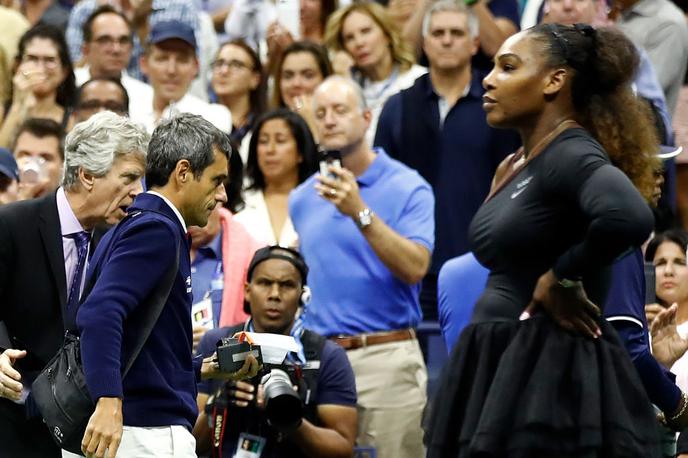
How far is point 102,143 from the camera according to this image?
196 inches

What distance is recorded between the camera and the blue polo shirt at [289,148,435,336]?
6973mm

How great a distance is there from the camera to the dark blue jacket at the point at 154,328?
431 centimetres

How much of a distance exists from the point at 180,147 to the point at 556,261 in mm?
1252

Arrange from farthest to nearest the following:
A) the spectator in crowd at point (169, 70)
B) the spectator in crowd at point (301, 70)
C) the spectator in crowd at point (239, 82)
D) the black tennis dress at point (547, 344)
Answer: the spectator in crowd at point (239, 82), the spectator in crowd at point (169, 70), the spectator in crowd at point (301, 70), the black tennis dress at point (547, 344)

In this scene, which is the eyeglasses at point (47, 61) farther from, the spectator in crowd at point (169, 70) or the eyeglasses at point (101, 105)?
the eyeglasses at point (101, 105)

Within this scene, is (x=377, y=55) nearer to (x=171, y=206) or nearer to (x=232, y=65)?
(x=232, y=65)

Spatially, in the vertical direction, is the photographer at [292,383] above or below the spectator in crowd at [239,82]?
below

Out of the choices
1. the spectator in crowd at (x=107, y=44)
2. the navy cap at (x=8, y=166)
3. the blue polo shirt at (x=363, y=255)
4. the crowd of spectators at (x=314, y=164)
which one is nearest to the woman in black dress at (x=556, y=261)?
the crowd of spectators at (x=314, y=164)

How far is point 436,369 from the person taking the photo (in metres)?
7.50

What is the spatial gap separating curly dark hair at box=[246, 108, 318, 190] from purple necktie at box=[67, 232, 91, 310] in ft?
9.22

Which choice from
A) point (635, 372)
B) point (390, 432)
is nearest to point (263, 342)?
point (635, 372)

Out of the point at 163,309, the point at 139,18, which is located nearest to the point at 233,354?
the point at 163,309

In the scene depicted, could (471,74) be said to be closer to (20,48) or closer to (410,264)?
(410,264)

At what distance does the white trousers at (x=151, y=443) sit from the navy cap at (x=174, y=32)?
5096mm
